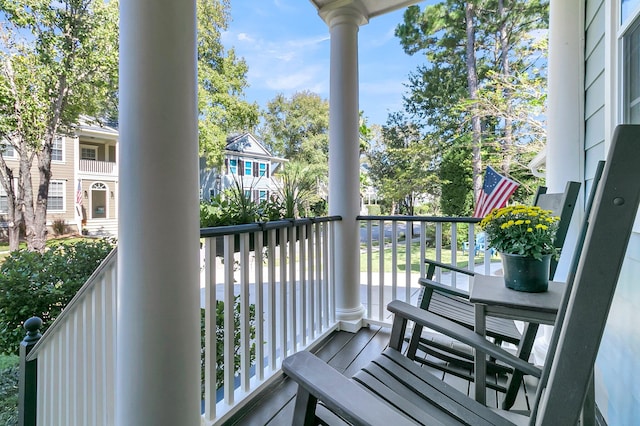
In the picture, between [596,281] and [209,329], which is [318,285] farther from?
[596,281]

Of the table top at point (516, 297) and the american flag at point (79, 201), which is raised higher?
the american flag at point (79, 201)

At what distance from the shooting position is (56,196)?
5.50m

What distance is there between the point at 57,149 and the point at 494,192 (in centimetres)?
690

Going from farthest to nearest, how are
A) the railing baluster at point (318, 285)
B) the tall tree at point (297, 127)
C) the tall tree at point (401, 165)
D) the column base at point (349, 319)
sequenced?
the tall tree at point (297, 127) → the tall tree at point (401, 165) → the column base at point (349, 319) → the railing baluster at point (318, 285)

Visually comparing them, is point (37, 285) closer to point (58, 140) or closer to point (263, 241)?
point (263, 241)

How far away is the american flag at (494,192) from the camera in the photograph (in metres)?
3.34

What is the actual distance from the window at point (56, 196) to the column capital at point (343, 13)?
5.42m

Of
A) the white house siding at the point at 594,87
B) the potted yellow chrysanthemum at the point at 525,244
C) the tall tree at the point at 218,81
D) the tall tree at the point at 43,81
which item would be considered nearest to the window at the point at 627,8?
the white house siding at the point at 594,87

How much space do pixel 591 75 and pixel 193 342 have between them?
2.53 metres

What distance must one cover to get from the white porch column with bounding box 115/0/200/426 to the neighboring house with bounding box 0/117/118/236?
181 inches

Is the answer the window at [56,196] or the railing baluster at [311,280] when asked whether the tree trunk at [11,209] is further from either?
the railing baluster at [311,280]

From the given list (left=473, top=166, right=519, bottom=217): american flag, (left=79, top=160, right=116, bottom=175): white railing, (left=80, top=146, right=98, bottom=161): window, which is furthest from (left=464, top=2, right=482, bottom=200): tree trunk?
(left=80, top=146, right=98, bottom=161): window

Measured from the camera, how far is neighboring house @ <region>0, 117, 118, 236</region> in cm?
532

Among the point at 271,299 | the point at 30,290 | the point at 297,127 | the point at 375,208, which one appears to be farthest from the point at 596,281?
the point at 297,127
